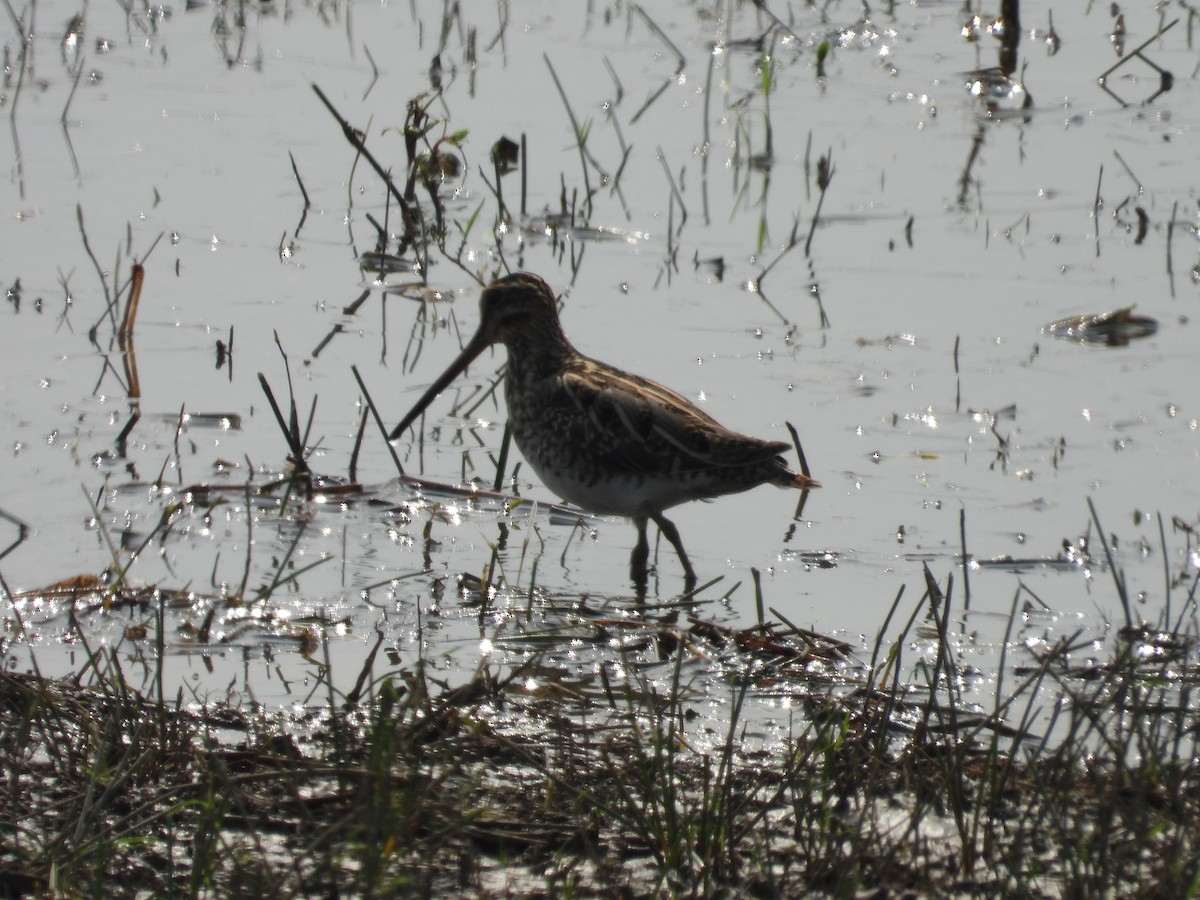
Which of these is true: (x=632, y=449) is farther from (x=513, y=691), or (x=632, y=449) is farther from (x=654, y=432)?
(x=513, y=691)

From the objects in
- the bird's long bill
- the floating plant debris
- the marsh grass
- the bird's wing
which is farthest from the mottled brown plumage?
the floating plant debris

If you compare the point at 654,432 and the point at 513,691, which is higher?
the point at 654,432

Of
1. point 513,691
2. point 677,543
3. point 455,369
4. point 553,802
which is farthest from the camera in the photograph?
point 455,369

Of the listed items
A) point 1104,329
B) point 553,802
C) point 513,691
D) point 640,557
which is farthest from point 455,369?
point 553,802

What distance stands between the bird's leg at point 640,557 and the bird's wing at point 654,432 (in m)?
0.21

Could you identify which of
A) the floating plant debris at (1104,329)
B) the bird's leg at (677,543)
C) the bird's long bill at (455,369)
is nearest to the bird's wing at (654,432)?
the bird's leg at (677,543)

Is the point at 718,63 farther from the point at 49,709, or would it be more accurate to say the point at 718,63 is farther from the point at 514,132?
the point at 49,709

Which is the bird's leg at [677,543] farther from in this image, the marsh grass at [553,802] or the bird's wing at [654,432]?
the marsh grass at [553,802]

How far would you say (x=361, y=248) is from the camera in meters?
8.42

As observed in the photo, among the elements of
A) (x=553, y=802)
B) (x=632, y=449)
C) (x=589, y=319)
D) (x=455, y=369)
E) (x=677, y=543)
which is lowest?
(x=553, y=802)

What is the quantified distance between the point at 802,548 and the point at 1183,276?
→ 3314 mm

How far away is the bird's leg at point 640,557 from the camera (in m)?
5.75

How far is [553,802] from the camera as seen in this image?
12.2 ft

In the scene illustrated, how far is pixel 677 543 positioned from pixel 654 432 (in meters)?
0.34
